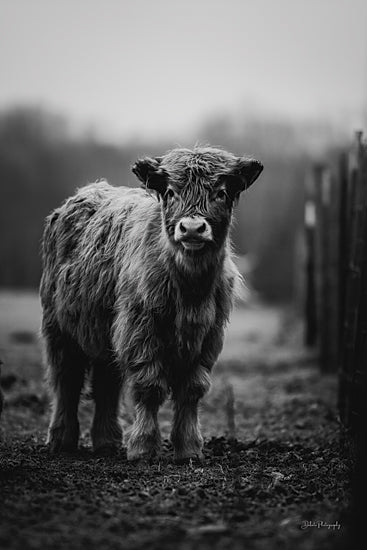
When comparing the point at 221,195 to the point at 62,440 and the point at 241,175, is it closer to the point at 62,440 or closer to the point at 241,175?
the point at 241,175

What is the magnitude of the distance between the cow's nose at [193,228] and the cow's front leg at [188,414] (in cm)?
122

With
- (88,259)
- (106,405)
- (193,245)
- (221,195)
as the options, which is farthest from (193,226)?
(106,405)

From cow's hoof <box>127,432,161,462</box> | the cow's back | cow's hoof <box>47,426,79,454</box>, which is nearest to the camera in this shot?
cow's hoof <box>127,432,161,462</box>

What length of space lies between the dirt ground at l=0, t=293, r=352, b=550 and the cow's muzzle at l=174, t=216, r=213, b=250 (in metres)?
1.69

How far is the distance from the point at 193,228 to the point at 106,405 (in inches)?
92.7

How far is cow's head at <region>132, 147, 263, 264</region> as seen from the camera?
19.6ft

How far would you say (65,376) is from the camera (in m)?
7.42

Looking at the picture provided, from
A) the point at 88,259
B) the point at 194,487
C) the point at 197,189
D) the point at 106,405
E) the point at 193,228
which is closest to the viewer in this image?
the point at 194,487

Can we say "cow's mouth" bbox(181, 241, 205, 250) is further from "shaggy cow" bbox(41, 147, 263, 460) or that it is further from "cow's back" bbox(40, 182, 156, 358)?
"cow's back" bbox(40, 182, 156, 358)

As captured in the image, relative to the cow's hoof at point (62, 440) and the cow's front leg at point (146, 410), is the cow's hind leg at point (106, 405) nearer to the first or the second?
the cow's hoof at point (62, 440)

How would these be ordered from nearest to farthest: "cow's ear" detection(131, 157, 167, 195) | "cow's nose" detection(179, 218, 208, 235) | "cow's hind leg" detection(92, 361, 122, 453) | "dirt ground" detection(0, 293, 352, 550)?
"dirt ground" detection(0, 293, 352, 550) < "cow's nose" detection(179, 218, 208, 235) < "cow's ear" detection(131, 157, 167, 195) < "cow's hind leg" detection(92, 361, 122, 453)

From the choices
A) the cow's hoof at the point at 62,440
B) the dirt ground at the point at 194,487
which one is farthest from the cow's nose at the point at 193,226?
the cow's hoof at the point at 62,440

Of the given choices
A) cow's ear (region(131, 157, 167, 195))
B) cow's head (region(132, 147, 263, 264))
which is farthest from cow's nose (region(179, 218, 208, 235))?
cow's ear (region(131, 157, 167, 195))

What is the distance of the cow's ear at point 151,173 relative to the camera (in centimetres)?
635
